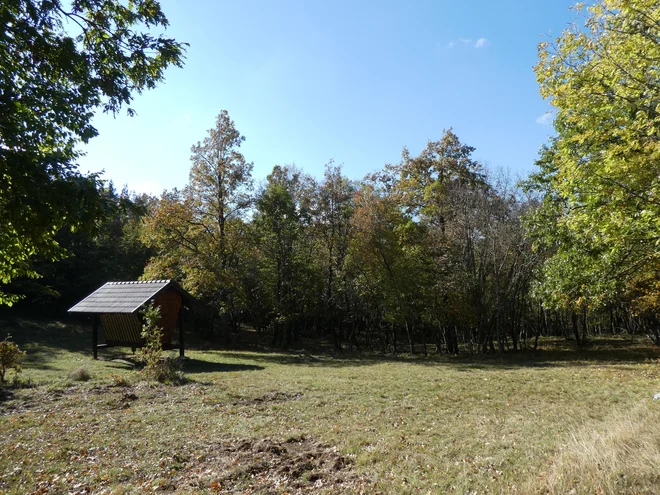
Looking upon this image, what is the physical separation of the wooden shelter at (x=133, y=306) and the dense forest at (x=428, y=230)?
339cm

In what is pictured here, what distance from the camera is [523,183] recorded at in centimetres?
2012

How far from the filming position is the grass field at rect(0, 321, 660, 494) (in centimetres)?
508

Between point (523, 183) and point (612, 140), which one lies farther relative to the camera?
point (523, 183)

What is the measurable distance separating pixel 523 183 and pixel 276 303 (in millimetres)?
16337

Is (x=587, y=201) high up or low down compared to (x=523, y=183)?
down

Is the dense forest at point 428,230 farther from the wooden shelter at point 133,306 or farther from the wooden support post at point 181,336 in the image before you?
the wooden support post at point 181,336

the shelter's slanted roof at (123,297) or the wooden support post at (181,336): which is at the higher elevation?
the shelter's slanted roof at (123,297)

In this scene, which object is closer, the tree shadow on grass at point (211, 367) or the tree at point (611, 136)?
the tree at point (611, 136)

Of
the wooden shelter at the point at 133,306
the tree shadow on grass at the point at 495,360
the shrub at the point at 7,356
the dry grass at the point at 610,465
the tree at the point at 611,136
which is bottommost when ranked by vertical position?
the tree shadow on grass at the point at 495,360

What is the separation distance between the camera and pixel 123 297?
60.1 feet

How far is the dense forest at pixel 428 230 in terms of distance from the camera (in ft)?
27.9

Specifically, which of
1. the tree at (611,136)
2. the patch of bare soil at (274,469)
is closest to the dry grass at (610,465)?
the patch of bare soil at (274,469)

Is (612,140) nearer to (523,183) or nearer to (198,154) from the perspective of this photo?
(523,183)

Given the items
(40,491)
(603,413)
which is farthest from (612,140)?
(40,491)
